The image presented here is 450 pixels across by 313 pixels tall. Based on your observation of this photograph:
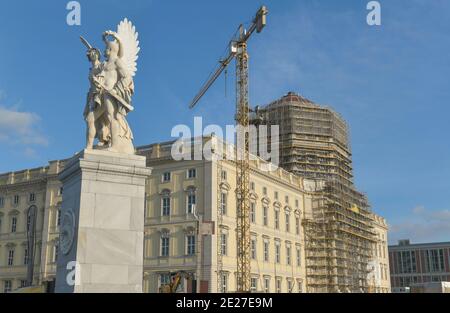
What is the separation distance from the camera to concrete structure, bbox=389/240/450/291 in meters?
110

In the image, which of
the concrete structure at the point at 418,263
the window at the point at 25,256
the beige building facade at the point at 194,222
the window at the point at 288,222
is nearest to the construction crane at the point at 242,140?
the beige building facade at the point at 194,222

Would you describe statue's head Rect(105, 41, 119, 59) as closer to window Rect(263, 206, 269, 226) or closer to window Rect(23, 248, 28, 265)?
window Rect(263, 206, 269, 226)

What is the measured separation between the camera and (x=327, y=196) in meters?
71.2

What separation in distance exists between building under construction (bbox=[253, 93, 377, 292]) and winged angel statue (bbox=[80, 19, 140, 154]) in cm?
5685

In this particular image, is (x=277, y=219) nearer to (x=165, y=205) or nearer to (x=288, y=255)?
(x=288, y=255)

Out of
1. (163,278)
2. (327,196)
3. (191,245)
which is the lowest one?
(163,278)

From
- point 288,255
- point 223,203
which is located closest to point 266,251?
point 288,255

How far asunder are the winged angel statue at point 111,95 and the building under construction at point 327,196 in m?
56.9

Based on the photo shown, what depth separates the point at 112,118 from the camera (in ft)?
44.9

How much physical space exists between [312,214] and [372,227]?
1896 cm

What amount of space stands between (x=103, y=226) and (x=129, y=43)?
487 cm

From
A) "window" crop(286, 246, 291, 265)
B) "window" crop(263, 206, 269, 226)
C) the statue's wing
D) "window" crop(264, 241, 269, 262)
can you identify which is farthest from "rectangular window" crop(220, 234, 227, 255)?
the statue's wing

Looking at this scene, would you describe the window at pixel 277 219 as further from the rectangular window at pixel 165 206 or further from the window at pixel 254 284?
the rectangular window at pixel 165 206

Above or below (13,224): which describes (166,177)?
above
